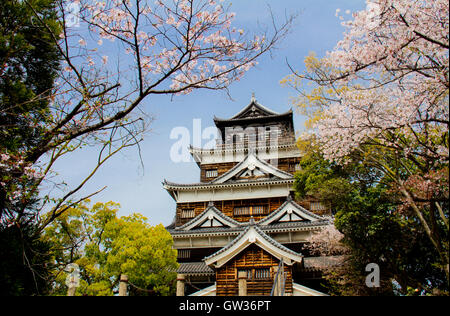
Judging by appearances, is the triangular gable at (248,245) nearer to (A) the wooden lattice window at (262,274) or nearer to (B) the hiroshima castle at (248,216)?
(B) the hiroshima castle at (248,216)

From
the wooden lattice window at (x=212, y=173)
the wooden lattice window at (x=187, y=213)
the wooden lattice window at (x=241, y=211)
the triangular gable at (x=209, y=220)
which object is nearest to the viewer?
the triangular gable at (x=209, y=220)

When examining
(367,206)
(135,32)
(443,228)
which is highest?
(135,32)

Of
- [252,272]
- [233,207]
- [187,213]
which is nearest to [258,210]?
[233,207]

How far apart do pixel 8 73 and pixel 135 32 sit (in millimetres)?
4385

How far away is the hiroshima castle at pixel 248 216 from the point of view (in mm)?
13953

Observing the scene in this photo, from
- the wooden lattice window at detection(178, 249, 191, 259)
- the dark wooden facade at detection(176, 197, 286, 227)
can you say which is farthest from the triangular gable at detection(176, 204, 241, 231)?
the dark wooden facade at detection(176, 197, 286, 227)

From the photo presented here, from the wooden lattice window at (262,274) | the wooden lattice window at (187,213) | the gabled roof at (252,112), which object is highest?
the gabled roof at (252,112)

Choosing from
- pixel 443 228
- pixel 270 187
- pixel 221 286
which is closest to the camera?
pixel 443 228

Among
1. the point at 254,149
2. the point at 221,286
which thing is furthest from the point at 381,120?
the point at 254,149

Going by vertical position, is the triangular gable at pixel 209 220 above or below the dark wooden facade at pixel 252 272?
above

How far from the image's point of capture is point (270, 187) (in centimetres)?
2155

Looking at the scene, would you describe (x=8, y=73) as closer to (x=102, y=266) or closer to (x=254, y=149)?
(x=102, y=266)

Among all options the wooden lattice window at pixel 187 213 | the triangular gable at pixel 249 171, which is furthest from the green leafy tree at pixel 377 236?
the wooden lattice window at pixel 187 213
